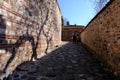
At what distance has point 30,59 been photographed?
17.0 feet

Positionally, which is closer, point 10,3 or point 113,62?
point 10,3

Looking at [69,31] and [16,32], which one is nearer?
[16,32]

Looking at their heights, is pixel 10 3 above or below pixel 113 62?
above

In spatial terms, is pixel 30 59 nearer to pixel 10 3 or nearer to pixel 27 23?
pixel 27 23

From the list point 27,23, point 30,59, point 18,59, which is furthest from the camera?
point 30,59

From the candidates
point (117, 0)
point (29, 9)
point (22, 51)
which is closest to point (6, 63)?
point (22, 51)

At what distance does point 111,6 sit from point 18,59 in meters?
3.37

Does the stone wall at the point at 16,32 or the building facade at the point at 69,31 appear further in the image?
the building facade at the point at 69,31

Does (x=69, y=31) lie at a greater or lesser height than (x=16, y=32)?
greater

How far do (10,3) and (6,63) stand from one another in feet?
5.17

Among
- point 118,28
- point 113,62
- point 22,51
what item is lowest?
point 113,62

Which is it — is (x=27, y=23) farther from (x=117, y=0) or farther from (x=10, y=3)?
(x=117, y=0)

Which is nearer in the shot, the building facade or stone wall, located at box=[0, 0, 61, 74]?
stone wall, located at box=[0, 0, 61, 74]

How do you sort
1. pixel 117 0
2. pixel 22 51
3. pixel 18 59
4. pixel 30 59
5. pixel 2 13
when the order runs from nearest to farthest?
1. pixel 2 13
2. pixel 117 0
3. pixel 18 59
4. pixel 22 51
5. pixel 30 59
